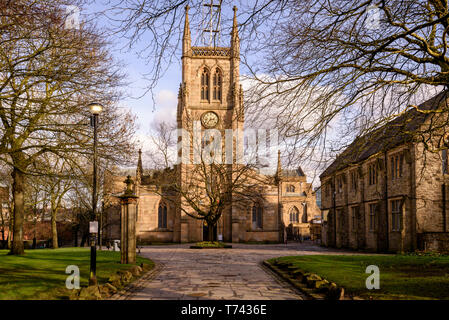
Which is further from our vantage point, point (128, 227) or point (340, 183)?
point (340, 183)

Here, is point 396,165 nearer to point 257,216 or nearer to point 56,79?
point 56,79

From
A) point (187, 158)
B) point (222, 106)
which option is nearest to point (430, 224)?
point (187, 158)

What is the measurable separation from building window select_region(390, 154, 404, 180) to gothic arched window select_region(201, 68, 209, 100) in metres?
30.2

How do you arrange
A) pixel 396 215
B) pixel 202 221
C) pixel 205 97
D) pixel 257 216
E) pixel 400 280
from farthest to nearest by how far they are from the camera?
pixel 257 216 < pixel 205 97 < pixel 202 221 < pixel 396 215 < pixel 400 280

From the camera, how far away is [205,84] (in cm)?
5450

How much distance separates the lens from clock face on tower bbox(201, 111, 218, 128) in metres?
53.0

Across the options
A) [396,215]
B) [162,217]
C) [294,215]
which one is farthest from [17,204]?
[294,215]

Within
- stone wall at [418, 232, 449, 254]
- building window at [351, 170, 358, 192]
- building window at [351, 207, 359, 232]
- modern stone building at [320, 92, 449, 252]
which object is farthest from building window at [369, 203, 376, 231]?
stone wall at [418, 232, 449, 254]

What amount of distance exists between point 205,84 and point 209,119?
190 inches

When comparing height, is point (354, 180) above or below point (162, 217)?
above

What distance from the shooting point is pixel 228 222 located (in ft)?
170

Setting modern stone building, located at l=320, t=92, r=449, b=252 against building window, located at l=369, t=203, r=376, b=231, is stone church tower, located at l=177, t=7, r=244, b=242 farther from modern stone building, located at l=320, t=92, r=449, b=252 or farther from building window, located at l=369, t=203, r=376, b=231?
building window, located at l=369, t=203, r=376, b=231

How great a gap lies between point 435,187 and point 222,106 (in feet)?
104
